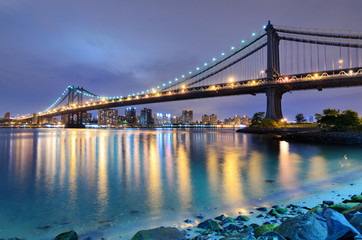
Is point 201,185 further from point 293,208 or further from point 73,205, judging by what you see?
point 73,205

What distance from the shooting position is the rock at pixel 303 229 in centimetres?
276

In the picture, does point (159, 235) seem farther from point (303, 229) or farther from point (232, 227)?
point (303, 229)

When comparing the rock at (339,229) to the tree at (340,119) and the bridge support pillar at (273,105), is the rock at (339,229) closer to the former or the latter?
the tree at (340,119)

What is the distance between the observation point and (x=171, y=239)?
119 inches

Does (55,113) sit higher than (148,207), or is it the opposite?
(55,113)

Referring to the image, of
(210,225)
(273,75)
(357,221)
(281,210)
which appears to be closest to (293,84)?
(273,75)

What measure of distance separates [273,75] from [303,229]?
47.5 meters

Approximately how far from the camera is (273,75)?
45.4m

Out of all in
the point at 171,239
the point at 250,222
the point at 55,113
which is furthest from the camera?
the point at 55,113

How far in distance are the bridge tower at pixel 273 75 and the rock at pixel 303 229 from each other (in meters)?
43.4

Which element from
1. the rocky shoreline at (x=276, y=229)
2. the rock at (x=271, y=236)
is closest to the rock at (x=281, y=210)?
the rocky shoreline at (x=276, y=229)

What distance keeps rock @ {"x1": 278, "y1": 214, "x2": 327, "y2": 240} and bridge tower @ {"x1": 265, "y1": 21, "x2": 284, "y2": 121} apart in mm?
43402

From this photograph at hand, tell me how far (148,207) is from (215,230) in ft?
6.19

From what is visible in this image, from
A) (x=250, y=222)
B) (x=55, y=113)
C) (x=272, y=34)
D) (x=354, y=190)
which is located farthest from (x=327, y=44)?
(x=55, y=113)
